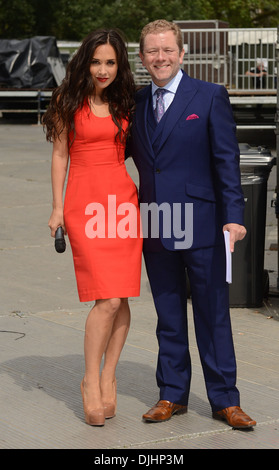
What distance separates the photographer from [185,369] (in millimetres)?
4477

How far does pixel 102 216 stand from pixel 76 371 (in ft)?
4.48

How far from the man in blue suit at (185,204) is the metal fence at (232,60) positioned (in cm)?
1517

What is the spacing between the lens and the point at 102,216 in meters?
4.26

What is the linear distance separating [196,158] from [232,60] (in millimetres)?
16352

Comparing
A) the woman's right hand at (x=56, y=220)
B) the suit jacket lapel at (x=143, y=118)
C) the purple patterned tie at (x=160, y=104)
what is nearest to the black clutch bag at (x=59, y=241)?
the woman's right hand at (x=56, y=220)

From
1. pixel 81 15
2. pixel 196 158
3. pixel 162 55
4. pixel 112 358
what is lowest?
pixel 112 358

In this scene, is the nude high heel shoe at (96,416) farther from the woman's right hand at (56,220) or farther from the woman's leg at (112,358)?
the woman's right hand at (56,220)

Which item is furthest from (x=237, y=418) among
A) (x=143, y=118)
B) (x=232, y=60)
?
(x=232, y=60)

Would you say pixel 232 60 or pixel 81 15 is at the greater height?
pixel 81 15

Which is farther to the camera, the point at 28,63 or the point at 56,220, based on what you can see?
the point at 28,63

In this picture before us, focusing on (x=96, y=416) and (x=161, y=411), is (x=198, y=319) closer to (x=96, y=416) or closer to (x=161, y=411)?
(x=161, y=411)

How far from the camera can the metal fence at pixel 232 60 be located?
19.5 m

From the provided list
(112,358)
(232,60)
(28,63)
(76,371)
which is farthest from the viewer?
(28,63)

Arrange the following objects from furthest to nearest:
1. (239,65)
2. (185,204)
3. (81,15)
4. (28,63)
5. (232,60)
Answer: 1. (81,15)
2. (28,63)
3. (239,65)
4. (232,60)
5. (185,204)
